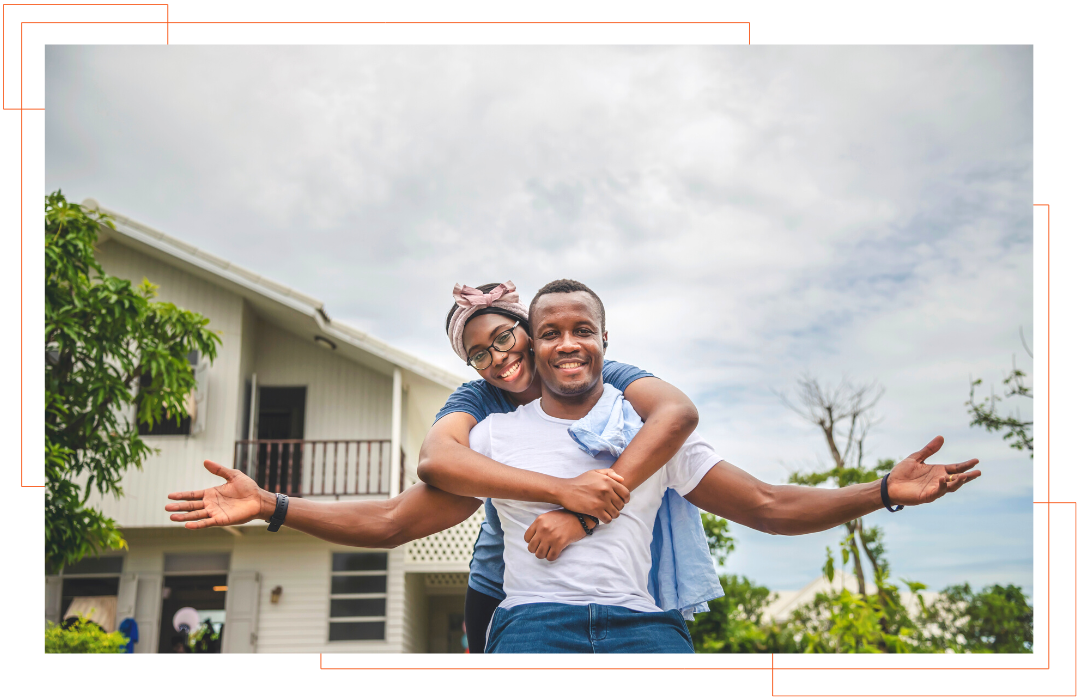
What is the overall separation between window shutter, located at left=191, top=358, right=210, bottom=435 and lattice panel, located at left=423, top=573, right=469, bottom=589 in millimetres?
2865

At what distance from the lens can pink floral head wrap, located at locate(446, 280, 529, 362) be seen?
2049 millimetres

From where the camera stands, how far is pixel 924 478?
1752mm

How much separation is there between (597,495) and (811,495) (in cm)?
46

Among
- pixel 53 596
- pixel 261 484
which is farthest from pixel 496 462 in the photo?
pixel 53 596

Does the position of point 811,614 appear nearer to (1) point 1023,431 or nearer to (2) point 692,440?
(1) point 1023,431

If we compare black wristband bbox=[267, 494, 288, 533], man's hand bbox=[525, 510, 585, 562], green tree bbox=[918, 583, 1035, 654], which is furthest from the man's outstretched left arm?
green tree bbox=[918, 583, 1035, 654]

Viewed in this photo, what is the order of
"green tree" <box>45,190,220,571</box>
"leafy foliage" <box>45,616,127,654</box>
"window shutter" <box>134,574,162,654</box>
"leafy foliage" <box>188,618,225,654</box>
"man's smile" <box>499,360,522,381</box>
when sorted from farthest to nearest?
"leafy foliage" <box>188,618,225,654</box> → "window shutter" <box>134,574,162,654</box> → "leafy foliage" <box>45,616,127,654</box> → "green tree" <box>45,190,220,571</box> → "man's smile" <box>499,360,522,381</box>

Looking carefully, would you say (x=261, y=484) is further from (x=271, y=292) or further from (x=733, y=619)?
(x=733, y=619)

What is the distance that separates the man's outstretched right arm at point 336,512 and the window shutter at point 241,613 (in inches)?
299

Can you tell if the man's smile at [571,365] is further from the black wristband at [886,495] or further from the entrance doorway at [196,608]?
the entrance doorway at [196,608]

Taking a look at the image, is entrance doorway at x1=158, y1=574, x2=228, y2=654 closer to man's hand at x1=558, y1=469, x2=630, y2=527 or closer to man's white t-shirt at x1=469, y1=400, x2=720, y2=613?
man's white t-shirt at x1=469, y1=400, x2=720, y2=613

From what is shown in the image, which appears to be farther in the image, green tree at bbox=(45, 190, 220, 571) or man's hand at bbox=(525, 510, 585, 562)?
Result: green tree at bbox=(45, 190, 220, 571)
